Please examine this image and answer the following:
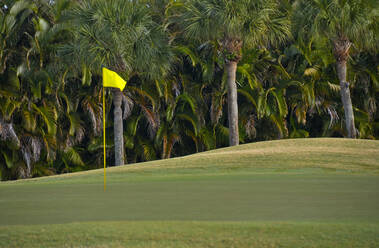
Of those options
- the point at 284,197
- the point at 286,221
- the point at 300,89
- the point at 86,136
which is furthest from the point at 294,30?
the point at 286,221

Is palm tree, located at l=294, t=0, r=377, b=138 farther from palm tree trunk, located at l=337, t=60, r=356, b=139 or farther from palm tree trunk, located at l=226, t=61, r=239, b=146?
palm tree trunk, located at l=226, t=61, r=239, b=146

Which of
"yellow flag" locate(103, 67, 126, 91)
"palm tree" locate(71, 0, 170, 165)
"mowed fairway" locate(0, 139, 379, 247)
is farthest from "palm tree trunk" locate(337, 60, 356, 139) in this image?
"yellow flag" locate(103, 67, 126, 91)

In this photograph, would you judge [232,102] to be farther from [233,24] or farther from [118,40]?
[118,40]

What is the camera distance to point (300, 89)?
3359cm

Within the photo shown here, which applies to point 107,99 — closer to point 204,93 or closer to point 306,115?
point 204,93

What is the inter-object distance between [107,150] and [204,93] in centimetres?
646

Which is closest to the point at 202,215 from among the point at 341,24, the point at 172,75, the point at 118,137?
the point at 118,137

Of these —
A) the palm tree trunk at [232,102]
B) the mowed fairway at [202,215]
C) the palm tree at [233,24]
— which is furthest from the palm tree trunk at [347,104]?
the mowed fairway at [202,215]

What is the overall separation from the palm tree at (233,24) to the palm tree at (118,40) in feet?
6.41

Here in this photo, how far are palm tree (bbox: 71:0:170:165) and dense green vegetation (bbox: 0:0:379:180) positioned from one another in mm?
57

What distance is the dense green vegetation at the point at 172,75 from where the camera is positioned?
92.8ft

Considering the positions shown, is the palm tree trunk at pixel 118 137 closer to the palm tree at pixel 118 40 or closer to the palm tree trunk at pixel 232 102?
Answer: the palm tree at pixel 118 40

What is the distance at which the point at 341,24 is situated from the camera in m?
28.9

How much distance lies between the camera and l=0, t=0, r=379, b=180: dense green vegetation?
92.8 ft
